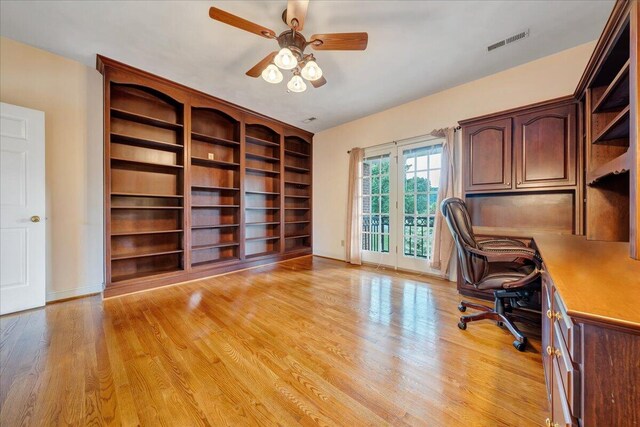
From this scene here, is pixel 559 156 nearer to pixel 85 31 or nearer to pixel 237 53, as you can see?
pixel 237 53

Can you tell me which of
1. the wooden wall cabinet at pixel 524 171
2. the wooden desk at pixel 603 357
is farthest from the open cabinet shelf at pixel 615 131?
the wooden desk at pixel 603 357

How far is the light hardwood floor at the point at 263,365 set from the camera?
121cm

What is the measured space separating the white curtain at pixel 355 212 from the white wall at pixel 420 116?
27cm

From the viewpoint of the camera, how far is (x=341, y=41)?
1.90m

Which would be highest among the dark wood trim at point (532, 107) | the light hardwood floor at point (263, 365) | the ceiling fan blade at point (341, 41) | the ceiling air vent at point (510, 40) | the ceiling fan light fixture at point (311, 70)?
the ceiling air vent at point (510, 40)

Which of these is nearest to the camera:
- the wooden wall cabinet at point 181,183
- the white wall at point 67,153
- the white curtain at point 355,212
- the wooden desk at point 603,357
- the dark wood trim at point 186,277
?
the wooden desk at point 603,357

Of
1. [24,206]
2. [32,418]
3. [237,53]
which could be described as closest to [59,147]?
[24,206]

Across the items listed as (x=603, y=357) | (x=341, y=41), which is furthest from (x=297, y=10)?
(x=603, y=357)

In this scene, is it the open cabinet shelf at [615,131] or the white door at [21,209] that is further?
the white door at [21,209]

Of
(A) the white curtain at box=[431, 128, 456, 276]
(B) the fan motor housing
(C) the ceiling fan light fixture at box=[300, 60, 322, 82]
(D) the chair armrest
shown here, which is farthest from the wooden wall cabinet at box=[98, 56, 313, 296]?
(D) the chair armrest

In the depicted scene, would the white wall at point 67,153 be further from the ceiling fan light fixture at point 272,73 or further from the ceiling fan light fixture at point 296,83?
the ceiling fan light fixture at point 296,83

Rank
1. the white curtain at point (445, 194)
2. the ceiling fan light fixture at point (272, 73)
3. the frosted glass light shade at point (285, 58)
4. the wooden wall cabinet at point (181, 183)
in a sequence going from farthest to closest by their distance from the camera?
the white curtain at point (445, 194)
the wooden wall cabinet at point (181, 183)
the ceiling fan light fixture at point (272, 73)
the frosted glass light shade at point (285, 58)

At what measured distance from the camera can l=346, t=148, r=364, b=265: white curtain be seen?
4363 millimetres

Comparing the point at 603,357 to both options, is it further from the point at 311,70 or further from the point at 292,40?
the point at 292,40
